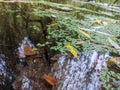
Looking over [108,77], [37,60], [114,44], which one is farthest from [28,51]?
[114,44]

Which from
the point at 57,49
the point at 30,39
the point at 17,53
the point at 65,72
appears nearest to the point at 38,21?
the point at 30,39

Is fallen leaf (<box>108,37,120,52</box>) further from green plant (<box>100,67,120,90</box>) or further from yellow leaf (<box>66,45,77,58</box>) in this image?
green plant (<box>100,67,120,90</box>)

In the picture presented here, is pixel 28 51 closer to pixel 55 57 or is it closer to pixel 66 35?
pixel 55 57

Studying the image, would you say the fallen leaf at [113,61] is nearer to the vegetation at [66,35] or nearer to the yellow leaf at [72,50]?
the vegetation at [66,35]

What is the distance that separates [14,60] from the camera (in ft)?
7.03

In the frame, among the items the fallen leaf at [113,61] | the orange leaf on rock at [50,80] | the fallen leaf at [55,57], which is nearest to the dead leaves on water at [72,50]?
the fallen leaf at [55,57]

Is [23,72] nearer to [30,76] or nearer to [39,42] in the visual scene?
[30,76]

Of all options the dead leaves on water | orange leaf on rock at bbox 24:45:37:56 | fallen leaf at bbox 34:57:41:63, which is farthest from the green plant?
orange leaf on rock at bbox 24:45:37:56

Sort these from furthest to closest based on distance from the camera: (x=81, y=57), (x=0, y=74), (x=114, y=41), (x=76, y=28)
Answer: (x=76, y=28), (x=114, y=41), (x=81, y=57), (x=0, y=74)

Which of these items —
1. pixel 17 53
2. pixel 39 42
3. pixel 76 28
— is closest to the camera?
pixel 17 53

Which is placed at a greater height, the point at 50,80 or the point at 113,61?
the point at 50,80

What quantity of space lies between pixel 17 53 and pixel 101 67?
2.57 feet

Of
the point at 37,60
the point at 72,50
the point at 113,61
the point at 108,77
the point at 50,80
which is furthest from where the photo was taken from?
the point at 72,50

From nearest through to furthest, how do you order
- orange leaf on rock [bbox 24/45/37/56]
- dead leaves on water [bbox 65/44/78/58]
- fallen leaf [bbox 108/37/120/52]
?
1. orange leaf on rock [bbox 24/45/37/56]
2. dead leaves on water [bbox 65/44/78/58]
3. fallen leaf [bbox 108/37/120/52]
